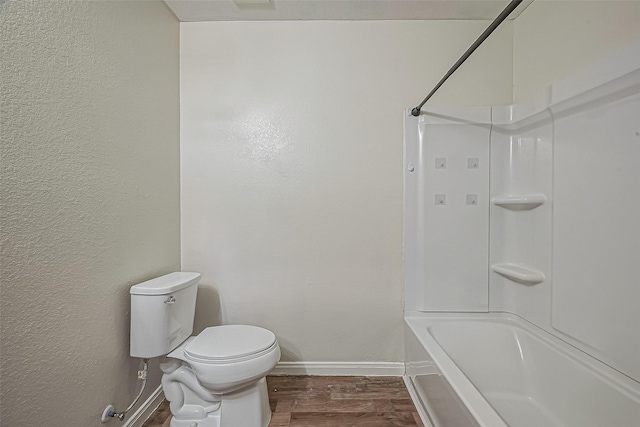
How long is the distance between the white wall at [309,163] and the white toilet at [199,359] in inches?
16.7

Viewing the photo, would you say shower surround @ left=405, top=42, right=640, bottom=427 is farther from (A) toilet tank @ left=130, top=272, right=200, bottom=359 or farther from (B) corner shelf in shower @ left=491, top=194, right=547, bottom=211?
(A) toilet tank @ left=130, top=272, right=200, bottom=359

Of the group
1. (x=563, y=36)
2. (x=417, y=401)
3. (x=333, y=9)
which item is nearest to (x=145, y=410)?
(x=417, y=401)

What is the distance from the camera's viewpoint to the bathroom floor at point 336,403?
5.02 ft

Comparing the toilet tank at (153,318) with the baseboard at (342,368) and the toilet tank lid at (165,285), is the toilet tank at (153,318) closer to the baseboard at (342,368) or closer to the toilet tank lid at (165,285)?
the toilet tank lid at (165,285)

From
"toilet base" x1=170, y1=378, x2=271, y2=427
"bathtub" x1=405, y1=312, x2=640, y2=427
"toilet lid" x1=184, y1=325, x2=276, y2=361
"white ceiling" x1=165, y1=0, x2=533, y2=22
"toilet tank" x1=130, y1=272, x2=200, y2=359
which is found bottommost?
"toilet base" x1=170, y1=378, x2=271, y2=427

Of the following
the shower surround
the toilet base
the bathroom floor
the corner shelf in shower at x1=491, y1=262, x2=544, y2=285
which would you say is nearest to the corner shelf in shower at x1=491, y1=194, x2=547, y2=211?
the shower surround

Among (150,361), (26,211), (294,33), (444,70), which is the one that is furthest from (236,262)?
(444,70)

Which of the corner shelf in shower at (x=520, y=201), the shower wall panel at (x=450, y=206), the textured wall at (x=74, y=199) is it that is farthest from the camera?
the shower wall panel at (x=450, y=206)

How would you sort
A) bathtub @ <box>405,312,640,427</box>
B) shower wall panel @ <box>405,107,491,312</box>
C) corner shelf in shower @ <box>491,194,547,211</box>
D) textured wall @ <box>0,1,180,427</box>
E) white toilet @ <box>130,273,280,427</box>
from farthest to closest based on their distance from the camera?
shower wall panel @ <box>405,107,491,312</box>, corner shelf in shower @ <box>491,194,547,211</box>, white toilet @ <box>130,273,280,427</box>, bathtub @ <box>405,312,640,427</box>, textured wall @ <box>0,1,180,427</box>

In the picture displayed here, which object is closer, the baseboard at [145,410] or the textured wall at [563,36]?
the textured wall at [563,36]

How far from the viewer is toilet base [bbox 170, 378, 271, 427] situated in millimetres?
1427

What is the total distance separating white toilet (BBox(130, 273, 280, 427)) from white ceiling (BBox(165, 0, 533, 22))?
1.61m

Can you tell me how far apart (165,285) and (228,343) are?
0.41m

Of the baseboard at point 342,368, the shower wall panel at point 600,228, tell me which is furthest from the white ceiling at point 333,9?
the baseboard at point 342,368
